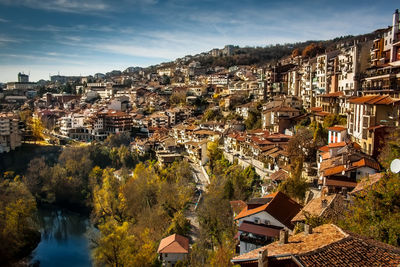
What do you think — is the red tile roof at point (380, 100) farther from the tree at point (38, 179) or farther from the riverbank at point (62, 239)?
the tree at point (38, 179)

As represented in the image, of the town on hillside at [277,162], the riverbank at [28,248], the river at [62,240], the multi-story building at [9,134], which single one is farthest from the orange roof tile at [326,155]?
the multi-story building at [9,134]

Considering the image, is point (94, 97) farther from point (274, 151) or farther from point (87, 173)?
point (274, 151)

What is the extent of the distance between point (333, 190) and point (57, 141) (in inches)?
1463

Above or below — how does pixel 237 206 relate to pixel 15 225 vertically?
above

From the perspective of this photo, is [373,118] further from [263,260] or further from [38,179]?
[38,179]

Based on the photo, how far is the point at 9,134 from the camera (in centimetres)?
3934

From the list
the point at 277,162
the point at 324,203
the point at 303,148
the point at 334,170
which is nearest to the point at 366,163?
the point at 334,170

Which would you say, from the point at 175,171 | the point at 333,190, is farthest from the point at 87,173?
the point at 333,190

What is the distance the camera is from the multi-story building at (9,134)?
3881 cm

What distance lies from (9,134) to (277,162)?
3438cm

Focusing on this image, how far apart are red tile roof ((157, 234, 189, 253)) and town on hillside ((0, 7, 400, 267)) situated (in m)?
0.07

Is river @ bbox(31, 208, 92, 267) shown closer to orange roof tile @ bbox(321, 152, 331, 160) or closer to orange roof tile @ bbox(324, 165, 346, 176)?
orange roof tile @ bbox(324, 165, 346, 176)

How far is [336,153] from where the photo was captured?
14.9 metres

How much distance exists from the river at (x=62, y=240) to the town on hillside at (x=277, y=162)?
5.57 feet
